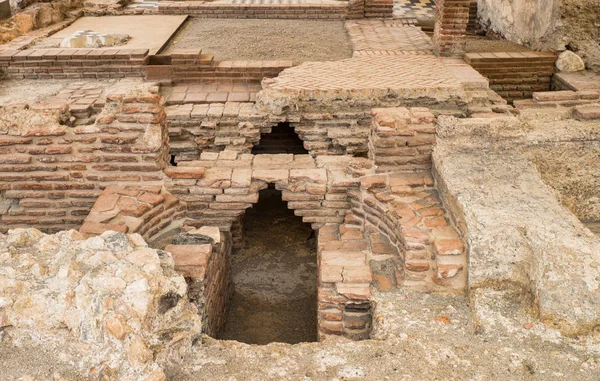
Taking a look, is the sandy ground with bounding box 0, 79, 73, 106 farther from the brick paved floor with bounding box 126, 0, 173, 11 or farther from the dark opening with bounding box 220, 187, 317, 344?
the brick paved floor with bounding box 126, 0, 173, 11

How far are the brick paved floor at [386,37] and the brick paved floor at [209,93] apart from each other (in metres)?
1.74

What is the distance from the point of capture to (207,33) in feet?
26.9

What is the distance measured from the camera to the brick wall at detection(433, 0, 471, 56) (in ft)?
21.5

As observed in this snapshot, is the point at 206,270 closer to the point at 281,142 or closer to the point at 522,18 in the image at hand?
the point at 281,142

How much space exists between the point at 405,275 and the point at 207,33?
6.16m

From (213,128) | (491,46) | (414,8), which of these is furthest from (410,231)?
(414,8)

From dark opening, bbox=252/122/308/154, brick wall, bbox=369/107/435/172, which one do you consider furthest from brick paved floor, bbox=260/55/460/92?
brick wall, bbox=369/107/435/172

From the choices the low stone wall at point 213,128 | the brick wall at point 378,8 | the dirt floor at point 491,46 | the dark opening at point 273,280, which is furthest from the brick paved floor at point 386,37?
the dark opening at point 273,280

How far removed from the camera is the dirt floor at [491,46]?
7.55 metres

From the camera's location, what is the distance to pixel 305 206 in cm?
416

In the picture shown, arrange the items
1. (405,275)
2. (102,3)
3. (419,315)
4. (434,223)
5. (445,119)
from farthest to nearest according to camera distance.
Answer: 1. (102,3)
2. (445,119)
3. (434,223)
4. (405,275)
5. (419,315)

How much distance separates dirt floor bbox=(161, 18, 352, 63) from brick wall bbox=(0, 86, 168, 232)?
3.05m

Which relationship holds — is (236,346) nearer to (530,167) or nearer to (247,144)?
(530,167)

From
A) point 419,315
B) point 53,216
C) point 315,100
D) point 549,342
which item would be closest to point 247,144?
point 315,100
